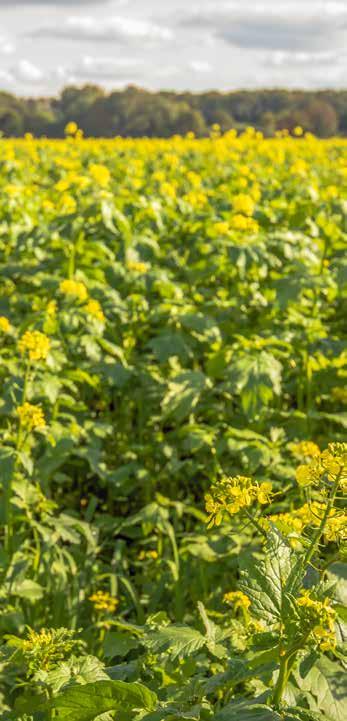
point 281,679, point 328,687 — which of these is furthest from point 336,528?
point 328,687

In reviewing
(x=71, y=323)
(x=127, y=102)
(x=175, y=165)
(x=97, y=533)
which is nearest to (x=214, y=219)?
(x=71, y=323)

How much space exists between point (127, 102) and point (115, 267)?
3150cm

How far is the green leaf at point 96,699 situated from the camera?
1.66 metres

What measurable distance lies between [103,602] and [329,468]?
2028mm

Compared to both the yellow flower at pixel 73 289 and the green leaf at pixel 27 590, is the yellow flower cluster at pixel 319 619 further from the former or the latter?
the yellow flower at pixel 73 289

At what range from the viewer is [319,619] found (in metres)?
1.57

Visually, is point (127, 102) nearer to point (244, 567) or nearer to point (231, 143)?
point (231, 143)

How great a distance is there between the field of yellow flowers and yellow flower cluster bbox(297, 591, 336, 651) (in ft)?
0.04

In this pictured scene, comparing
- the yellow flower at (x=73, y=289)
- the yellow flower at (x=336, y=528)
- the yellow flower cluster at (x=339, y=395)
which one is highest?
the yellow flower at (x=73, y=289)

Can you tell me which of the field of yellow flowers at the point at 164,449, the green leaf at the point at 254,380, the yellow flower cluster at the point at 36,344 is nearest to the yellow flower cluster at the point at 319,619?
the field of yellow flowers at the point at 164,449

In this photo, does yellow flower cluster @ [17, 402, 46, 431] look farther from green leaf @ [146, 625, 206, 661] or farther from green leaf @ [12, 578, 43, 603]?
green leaf @ [146, 625, 206, 661]

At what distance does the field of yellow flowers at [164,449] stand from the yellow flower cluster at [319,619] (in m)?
0.01

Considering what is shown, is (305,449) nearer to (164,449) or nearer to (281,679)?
(164,449)

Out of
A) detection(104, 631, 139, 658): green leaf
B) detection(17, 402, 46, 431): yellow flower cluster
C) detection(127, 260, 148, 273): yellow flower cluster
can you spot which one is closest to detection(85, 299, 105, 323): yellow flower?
detection(127, 260, 148, 273): yellow flower cluster
